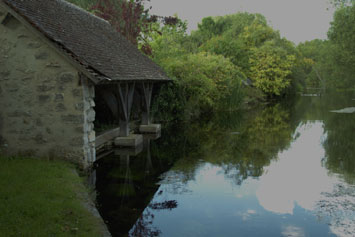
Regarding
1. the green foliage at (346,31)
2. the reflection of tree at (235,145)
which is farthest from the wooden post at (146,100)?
the green foliage at (346,31)

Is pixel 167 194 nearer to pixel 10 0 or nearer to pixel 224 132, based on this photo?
pixel 10 0

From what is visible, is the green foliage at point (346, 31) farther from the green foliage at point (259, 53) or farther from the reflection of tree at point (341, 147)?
the reflection of tree at point (341, 147)

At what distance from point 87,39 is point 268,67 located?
2998cm

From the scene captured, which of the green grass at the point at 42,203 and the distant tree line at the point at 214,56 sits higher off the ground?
the distant tree line at the point at 214,56

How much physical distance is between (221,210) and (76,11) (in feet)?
31.4

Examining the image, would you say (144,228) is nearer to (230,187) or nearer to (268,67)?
(230,187)

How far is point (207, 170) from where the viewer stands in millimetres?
9539

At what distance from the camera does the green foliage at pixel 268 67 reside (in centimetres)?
3748

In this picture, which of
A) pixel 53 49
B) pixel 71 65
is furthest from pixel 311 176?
pixel 53 49

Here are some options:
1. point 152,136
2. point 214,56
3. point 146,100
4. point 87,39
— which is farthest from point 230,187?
point 214,56

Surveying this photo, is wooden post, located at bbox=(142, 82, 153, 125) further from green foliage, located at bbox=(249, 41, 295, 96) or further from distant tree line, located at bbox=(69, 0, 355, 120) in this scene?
green foliage, located at bbox=(249, 41, 295, 96)

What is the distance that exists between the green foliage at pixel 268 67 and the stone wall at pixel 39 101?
31.0 m

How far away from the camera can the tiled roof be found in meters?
8.52

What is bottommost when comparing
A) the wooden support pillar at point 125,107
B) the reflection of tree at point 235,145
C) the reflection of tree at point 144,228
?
the reflection of tree at point 144,228
